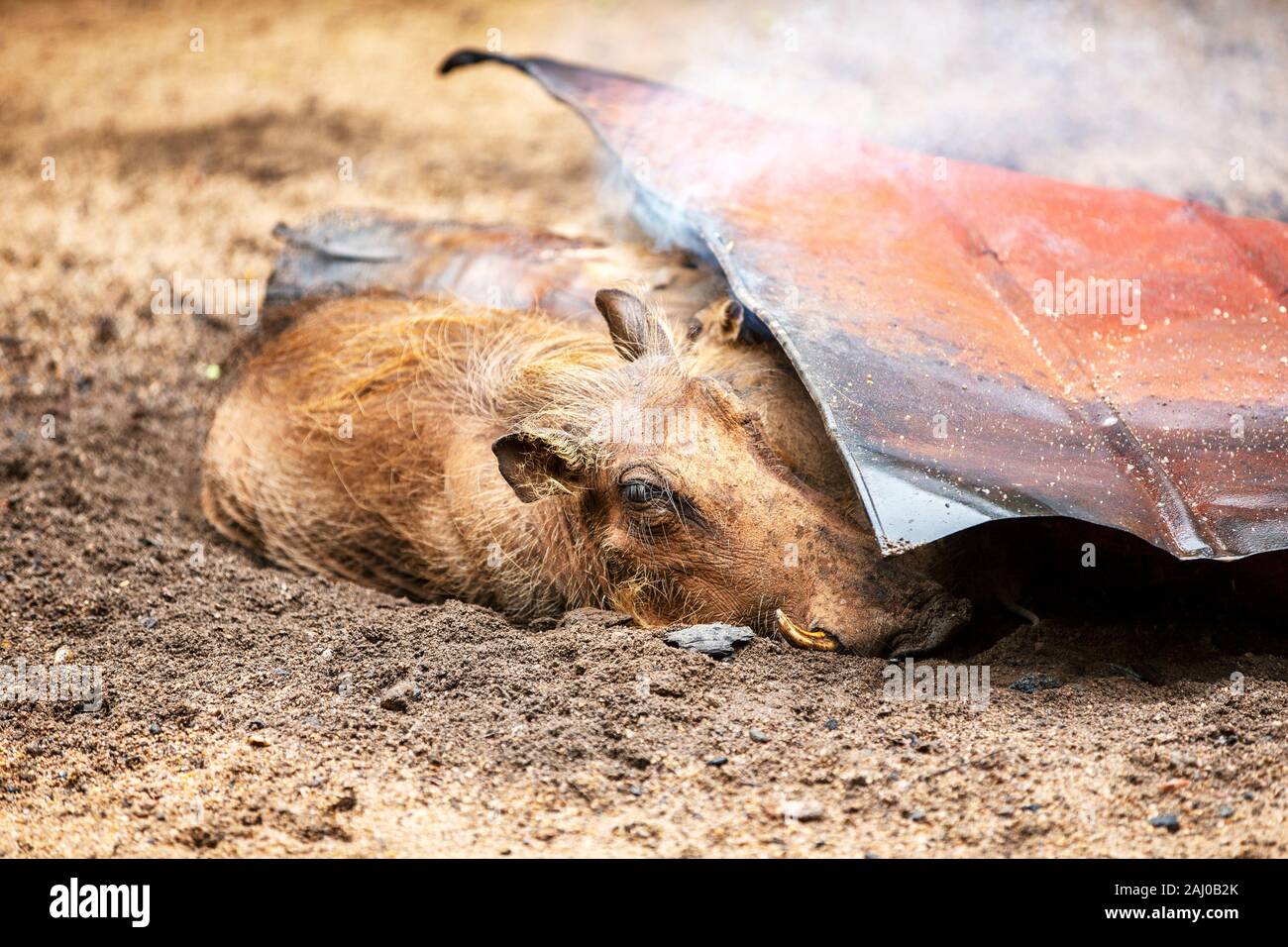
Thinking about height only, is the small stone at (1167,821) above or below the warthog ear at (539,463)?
below

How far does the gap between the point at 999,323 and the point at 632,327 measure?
1.07 meters

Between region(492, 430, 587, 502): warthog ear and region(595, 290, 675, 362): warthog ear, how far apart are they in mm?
408

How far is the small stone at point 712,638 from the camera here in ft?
10.9

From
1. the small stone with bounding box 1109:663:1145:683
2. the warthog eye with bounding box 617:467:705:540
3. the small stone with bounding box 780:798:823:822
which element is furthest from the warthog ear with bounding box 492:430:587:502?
the small stone with bounding box 1109:663:1145:683

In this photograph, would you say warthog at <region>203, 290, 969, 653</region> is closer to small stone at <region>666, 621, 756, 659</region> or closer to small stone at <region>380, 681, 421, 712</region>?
small stone at <region>666, 621, 756, 659</region>

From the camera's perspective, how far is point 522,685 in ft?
10.5

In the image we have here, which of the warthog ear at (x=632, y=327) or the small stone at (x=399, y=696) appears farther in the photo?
the warthog ear at (x=632, y=327)

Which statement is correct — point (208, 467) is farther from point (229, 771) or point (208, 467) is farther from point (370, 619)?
point (229, 771)

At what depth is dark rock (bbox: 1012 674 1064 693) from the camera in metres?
3.15

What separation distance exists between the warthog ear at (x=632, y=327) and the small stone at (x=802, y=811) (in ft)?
5.23

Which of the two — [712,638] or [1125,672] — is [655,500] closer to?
[712,638]

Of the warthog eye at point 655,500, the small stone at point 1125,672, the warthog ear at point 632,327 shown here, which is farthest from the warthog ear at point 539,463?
the small stone at point 1125,672

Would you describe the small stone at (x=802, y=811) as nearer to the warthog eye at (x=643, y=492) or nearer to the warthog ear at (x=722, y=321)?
the warthog eye at (x=643, y=492)
